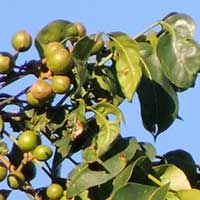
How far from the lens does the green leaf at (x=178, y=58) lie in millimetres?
1835

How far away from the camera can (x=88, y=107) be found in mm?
1782

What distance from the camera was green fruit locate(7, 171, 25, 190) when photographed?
1750 mm

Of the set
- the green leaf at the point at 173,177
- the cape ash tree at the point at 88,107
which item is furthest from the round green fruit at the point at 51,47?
the green leaf at the point at 173,177

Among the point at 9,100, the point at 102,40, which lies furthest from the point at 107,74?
the point at 9,100

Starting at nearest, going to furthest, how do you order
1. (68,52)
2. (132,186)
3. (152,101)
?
1. (132,186)
2. (68,52)
3. (152,101)

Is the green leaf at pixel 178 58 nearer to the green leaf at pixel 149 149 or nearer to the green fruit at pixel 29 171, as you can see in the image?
the green leaf at pixel 149 149

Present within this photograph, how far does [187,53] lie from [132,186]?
34 centimetres

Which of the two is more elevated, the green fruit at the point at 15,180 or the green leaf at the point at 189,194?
the green fruit at the point at 15,180

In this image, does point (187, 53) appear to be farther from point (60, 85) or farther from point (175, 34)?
point (60, 85)

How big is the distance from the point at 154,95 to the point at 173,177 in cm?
18

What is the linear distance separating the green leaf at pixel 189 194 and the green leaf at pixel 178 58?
0.71ft

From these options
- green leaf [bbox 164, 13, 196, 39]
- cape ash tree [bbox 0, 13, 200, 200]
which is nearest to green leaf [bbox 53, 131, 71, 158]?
cape ash tree [bbox 0, 13, 200, 200]

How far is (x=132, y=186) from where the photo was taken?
65.1 inches

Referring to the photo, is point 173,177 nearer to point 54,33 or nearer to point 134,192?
point 134,192
